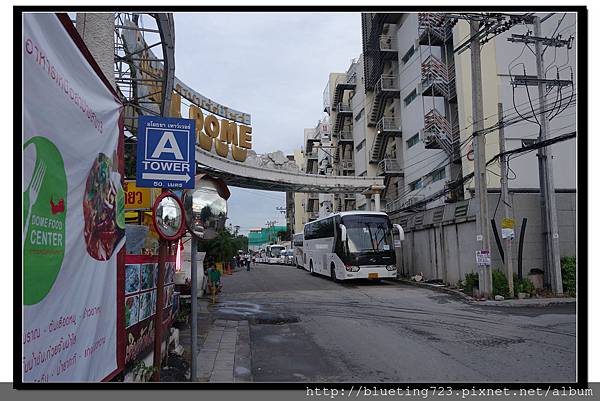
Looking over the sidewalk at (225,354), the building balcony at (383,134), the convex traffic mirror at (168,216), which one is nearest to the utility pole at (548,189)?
the sidewalk at (225,354)

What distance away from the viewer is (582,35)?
19.7ft

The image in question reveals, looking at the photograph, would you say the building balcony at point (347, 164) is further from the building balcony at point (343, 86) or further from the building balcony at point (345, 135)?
the building balcony at point (343, 86)

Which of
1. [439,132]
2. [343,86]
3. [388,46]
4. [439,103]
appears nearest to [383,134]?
[388,46]

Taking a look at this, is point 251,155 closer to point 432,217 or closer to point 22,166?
point 432,217

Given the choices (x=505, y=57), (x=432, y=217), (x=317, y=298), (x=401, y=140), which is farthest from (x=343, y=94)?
(x=317, y=298)

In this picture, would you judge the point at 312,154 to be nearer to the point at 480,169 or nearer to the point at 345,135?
the point at 345,135

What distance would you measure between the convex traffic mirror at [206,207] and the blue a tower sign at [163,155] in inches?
14.5

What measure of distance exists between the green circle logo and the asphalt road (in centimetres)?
356

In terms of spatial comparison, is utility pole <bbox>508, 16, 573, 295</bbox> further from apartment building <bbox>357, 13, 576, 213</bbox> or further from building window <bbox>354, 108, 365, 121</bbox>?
building window <bbox>354, 108, 365, 121</bbox>

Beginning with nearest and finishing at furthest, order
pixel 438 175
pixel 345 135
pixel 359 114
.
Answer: pixel 438 175, pixel 359 114, pixel 345 135

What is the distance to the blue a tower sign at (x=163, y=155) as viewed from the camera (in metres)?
5.80

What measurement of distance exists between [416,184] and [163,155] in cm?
2711

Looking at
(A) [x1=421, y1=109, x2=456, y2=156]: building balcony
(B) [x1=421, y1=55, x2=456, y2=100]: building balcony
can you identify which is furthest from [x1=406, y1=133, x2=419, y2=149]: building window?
(A) [x1=421, y1=109, x2=456, y2=156]: building balcony

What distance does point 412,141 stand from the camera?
107ft
